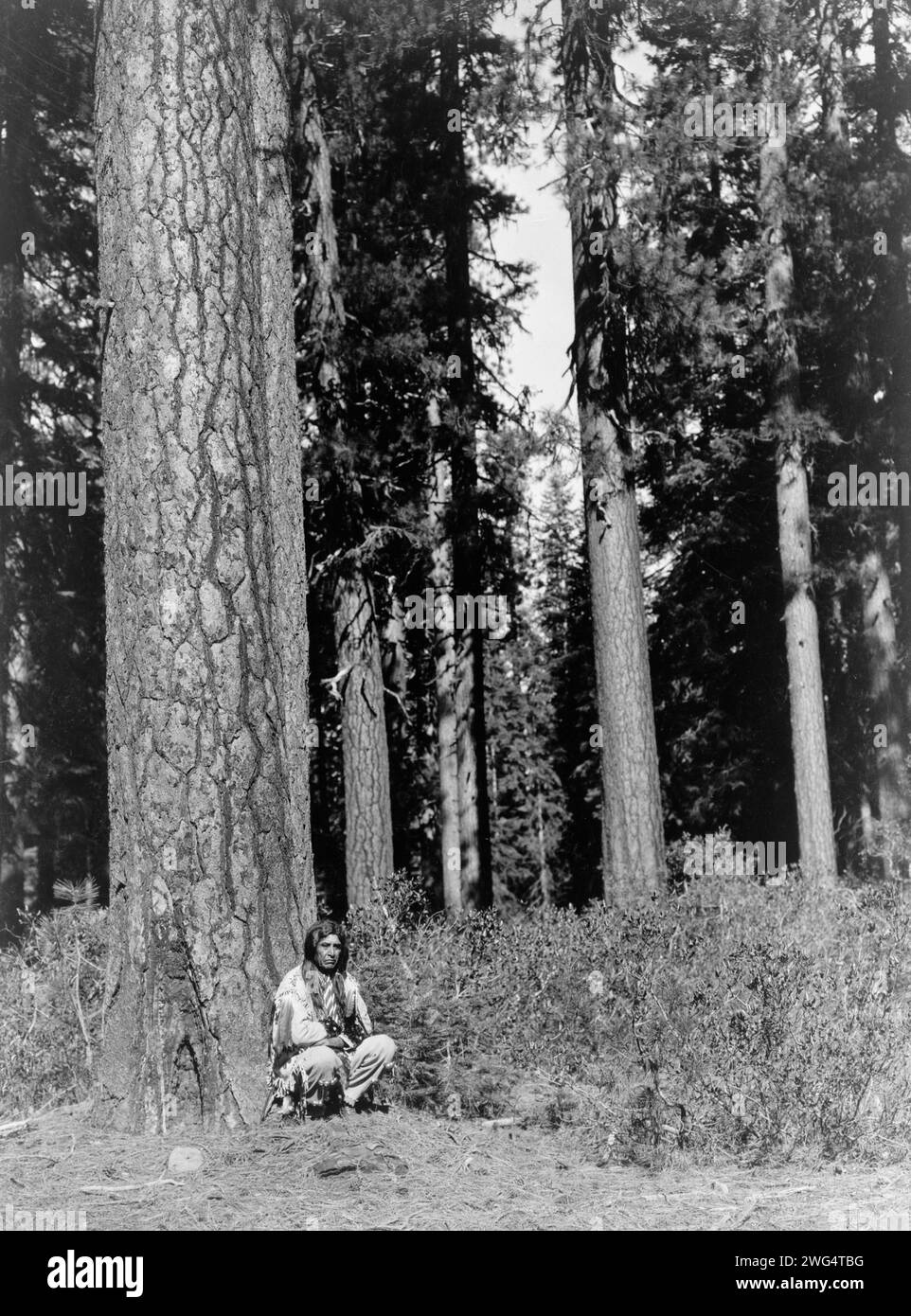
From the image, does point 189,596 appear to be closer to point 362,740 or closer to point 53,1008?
point 53,1008

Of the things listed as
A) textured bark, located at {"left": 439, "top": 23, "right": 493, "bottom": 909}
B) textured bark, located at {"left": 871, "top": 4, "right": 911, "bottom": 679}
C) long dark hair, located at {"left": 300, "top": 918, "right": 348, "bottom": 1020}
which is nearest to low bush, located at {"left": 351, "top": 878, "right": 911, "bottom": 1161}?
long dark hair, located at {"left": 300, "top": 918, "right": 348, "bottom": 1020}

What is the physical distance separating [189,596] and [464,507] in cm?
1233

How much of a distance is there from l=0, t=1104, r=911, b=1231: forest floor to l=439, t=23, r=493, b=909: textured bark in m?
11.7

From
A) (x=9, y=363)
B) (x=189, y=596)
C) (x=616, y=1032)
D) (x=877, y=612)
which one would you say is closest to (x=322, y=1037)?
(x=189, y=596)

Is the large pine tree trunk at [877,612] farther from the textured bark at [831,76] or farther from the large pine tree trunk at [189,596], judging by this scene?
the large pine tree trunk at [189,596]

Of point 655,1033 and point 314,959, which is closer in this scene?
point 314,959

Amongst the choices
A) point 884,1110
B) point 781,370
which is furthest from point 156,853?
point 781,370

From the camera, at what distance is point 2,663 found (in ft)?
53.5

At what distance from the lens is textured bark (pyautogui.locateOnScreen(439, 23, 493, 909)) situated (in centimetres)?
1670

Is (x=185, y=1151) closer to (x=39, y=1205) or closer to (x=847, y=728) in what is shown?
(x=39, y=1205)

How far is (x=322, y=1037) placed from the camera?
15.9ft

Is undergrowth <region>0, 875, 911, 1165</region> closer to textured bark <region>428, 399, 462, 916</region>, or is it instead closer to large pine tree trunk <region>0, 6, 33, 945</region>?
large pine tree trunk <region>0, 6, 33, 945</region>

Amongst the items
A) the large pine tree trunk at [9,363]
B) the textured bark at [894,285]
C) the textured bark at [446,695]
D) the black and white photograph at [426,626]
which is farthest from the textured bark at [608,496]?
the textured bark at [894,285]
